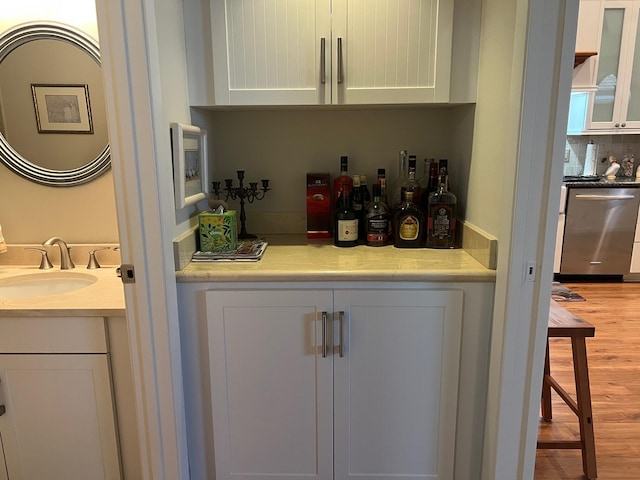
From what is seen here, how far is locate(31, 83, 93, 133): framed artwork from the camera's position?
1.67 m

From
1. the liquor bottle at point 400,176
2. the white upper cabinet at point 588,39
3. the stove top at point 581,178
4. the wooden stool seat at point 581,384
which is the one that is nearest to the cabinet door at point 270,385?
the liquor bottle at point 400,176

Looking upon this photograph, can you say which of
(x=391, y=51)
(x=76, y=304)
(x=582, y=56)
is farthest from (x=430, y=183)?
(x=582, y=56)

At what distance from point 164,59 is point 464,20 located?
98 cm

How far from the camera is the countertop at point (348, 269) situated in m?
1.39

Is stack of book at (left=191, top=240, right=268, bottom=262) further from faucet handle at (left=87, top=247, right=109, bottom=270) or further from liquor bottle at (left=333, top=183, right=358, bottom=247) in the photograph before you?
faucet handle at (left=87, top=247, right=109, bottom=270)

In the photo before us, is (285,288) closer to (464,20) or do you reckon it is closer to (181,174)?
(181,174)

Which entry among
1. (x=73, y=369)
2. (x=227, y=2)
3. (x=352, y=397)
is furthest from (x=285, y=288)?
(x=227, y=2)

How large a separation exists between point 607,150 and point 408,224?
3.54 meters

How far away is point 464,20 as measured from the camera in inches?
59.5

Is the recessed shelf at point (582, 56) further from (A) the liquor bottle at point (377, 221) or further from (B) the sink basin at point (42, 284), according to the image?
(B) the sink basin at point (42, 284)

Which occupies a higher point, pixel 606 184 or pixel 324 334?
pixel 606 184

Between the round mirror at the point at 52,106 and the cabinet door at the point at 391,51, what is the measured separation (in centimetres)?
90

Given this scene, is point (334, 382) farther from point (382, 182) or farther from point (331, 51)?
point (331, 51)

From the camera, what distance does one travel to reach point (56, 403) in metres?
1.43
